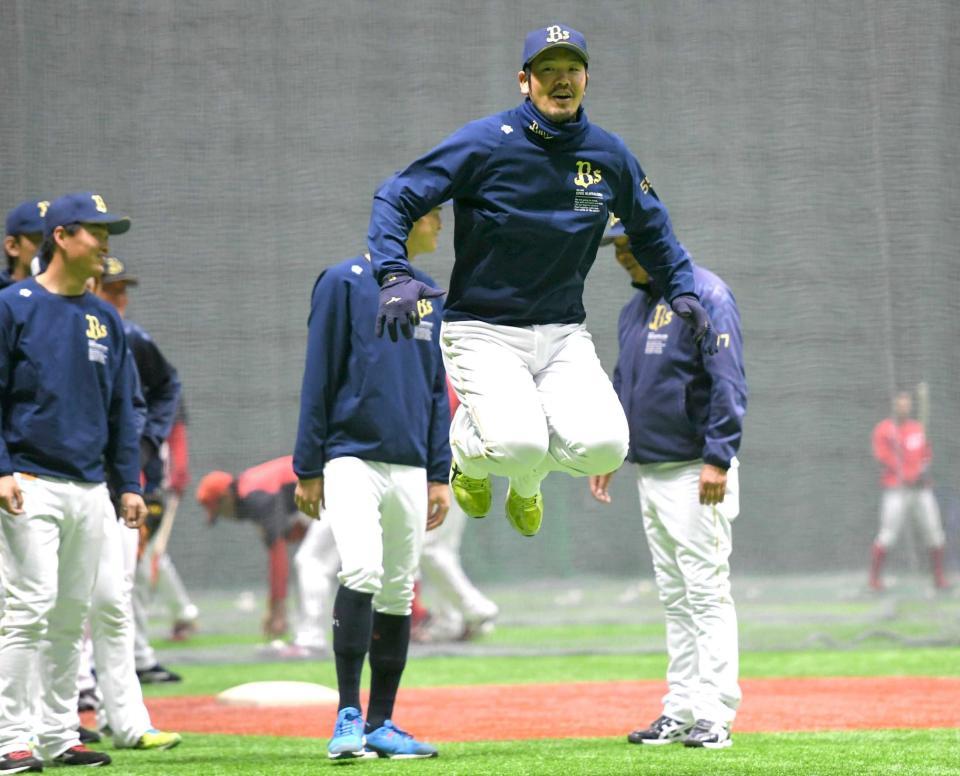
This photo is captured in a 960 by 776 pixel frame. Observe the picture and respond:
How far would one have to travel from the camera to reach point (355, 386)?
5383 millimetres

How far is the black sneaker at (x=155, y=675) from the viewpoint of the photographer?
877 cm

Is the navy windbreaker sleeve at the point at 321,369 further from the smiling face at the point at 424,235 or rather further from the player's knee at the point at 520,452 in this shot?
the player's knee at the point at 520,452

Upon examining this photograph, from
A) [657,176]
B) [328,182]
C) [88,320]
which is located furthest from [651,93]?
[88,320]

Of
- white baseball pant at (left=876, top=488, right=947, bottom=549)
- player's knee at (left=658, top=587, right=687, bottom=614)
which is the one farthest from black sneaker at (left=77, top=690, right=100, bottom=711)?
white baseball pant at (left=876, top=488, right=947, bottom=549)

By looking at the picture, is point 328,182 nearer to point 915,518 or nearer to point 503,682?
point 503,682

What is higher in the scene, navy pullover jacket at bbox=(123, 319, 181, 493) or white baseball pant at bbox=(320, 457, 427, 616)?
navy pullover jacket at bbox=(123, 319, 181, 493)

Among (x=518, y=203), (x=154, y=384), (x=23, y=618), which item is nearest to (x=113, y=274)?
(x=154, y=384)

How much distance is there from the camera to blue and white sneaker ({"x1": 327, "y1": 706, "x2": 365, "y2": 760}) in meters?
5.04

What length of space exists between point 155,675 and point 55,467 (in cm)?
393

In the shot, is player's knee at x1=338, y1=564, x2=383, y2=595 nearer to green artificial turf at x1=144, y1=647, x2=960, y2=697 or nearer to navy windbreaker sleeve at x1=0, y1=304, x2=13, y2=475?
navy windbreaker sleeve at x1=0, y1=304, x2=13, y2=475

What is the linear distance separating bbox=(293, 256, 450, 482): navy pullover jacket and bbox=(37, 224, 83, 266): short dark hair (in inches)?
37.9

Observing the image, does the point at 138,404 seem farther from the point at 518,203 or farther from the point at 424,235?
the point at 518,203

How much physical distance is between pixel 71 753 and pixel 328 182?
20.7 ft

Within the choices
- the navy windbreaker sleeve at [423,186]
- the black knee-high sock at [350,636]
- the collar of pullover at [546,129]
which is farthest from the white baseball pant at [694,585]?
the navy windbreaker sleeve at [423,186]
